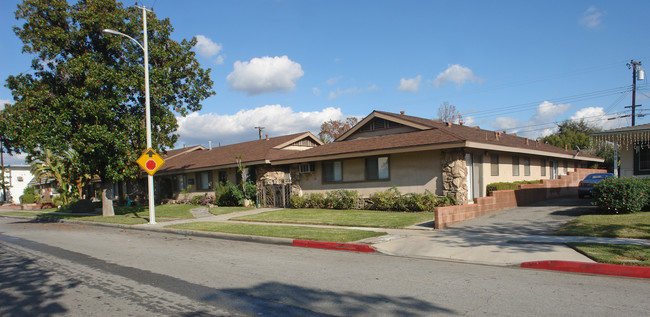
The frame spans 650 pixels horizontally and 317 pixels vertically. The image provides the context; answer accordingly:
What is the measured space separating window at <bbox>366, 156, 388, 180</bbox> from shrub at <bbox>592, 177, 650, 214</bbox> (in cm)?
885

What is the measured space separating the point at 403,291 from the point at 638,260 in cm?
464

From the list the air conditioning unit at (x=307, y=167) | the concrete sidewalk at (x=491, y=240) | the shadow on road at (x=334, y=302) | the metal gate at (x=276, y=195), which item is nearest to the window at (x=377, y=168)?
the air conditioning unit at (x=307, y=167)

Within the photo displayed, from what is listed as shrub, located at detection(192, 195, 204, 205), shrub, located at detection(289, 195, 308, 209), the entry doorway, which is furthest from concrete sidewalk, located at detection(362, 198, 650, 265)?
shrub, located at detection(192, 195, 204, 205)

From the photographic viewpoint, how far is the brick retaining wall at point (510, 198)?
1378 cm

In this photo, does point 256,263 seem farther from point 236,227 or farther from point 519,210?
point 519,210

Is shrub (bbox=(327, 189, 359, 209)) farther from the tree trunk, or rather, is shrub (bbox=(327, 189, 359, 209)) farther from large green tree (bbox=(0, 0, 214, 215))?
the tree trunk

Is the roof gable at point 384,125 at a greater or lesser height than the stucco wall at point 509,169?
greater

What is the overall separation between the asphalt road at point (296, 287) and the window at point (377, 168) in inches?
395

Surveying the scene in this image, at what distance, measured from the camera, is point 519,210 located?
55.7 feet

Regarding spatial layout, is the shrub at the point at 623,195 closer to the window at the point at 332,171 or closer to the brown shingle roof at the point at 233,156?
the window at the point at 332,171

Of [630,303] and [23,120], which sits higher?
[23,120]

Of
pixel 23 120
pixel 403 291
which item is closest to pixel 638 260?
pixel 403 291

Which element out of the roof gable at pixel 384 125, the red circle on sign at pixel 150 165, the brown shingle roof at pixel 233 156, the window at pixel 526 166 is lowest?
the window at pixel 526 166

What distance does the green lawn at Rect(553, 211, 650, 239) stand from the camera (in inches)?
403
